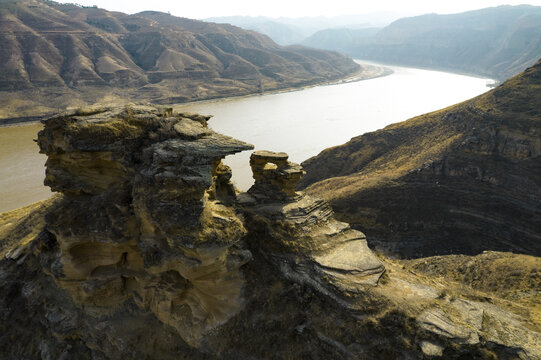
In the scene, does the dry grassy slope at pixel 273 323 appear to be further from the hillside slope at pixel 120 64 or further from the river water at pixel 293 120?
the hillside slope at pixel 120 64

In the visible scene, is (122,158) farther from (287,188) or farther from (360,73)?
(360,73)

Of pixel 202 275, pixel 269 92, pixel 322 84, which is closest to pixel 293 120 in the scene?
pixel 269 92

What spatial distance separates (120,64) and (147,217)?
12132cm

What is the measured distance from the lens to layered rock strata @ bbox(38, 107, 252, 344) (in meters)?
13.0

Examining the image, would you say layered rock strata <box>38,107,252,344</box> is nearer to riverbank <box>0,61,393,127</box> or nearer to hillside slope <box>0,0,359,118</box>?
riverbank <box>0,61,393,127</box>

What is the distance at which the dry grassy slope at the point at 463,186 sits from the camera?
3025 centimetres

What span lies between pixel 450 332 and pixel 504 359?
192cm

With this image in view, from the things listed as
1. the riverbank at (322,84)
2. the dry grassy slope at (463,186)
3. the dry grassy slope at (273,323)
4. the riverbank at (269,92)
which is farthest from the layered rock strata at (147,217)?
the riverbank at (322,84)

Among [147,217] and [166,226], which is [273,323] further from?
[147,217]

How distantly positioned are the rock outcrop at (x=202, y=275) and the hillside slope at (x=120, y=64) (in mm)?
79284

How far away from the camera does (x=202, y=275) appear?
1331 centimetres

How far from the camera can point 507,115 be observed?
1419 inches

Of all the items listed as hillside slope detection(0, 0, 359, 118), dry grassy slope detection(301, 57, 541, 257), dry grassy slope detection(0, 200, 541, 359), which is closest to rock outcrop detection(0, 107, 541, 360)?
dry grassy slope detection(0, 200, 541, 359)

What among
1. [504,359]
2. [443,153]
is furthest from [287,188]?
[443,153]
